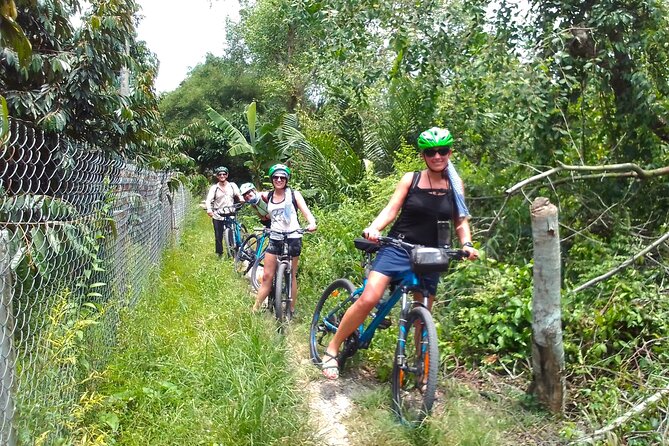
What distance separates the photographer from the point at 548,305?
12.0ft

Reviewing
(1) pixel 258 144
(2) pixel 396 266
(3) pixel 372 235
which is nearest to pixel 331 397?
(2) pixel 396 266

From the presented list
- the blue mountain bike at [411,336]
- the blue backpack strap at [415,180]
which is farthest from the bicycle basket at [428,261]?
the blue backpack strap at [415,180]

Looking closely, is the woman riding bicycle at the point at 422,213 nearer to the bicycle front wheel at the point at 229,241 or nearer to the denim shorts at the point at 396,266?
the denim shorts at the point at 396,266

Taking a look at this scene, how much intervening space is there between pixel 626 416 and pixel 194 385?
268cm

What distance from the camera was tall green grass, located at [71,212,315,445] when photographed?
332cm

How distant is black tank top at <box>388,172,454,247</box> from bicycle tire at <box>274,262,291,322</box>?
200cm

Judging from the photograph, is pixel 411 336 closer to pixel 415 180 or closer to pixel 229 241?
pixel 415 180

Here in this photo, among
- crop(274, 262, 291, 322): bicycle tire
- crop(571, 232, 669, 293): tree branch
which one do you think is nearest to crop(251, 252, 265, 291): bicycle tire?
crop(274, 262, 291, 322): bicycle tire

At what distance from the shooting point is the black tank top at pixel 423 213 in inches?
152

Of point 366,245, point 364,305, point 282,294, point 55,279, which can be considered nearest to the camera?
point 55,279

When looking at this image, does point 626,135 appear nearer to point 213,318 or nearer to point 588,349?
point 588,349

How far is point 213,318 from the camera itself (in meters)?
5.42

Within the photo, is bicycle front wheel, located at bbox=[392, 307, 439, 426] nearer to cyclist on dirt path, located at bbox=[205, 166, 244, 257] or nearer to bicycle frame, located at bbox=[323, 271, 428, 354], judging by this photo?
bicycle frame, located at bbox=[323, 271, 428, 354]

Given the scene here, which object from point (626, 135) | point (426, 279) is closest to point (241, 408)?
point (426, 279)
